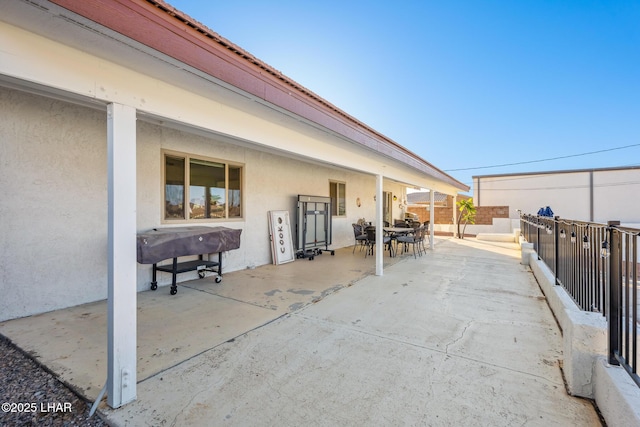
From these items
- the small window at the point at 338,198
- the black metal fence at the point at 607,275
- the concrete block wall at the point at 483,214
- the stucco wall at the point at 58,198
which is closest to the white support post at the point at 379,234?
the black metal fence at the point at 607,275

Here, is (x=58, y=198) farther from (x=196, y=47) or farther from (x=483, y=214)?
(x=483, y=214)

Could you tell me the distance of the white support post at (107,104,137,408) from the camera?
1961 mm

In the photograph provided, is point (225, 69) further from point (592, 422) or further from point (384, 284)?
point (384, 284)

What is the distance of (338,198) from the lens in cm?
1023

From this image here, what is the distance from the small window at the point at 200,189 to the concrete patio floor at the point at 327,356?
5.00 ft

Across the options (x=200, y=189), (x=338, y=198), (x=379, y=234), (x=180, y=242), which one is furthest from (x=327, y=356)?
(x=338, y=198)

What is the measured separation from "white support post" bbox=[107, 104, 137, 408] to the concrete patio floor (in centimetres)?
23

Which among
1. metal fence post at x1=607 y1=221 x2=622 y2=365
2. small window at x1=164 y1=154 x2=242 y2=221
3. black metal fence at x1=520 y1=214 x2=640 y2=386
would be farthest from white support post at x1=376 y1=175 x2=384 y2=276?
metal fence post at x1=607 y1=221 x2=622 y2=365

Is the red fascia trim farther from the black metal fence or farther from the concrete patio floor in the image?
the black metal fence

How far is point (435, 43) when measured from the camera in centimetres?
1172

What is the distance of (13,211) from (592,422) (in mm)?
6034

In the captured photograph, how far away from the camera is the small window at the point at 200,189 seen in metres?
5.21

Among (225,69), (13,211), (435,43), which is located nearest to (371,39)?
(435,43)

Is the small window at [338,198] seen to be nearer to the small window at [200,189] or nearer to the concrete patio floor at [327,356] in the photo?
the small window at [200,189]
